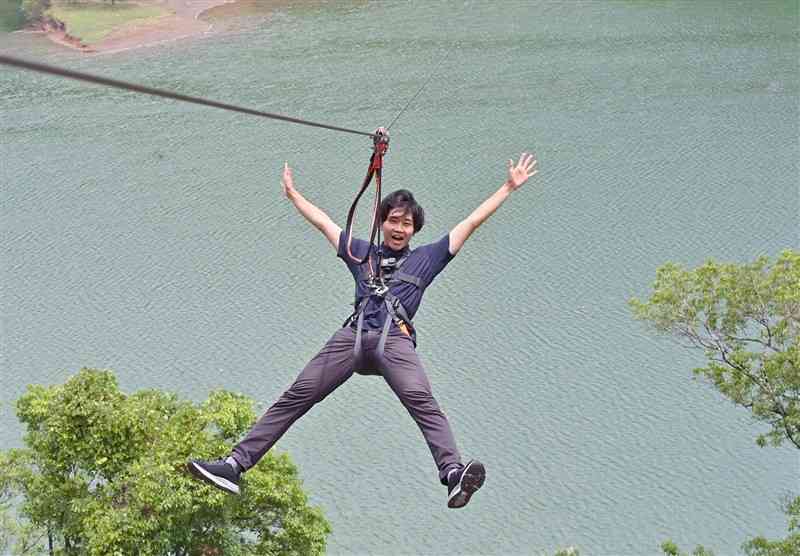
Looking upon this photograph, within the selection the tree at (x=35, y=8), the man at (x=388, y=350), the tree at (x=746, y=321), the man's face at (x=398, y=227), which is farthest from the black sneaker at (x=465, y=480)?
the tree at (x=35, y=8)

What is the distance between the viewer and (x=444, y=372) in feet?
49.0

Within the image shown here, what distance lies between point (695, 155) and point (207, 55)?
13.7 m

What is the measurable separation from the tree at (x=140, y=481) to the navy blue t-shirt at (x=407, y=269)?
5460 millimetres

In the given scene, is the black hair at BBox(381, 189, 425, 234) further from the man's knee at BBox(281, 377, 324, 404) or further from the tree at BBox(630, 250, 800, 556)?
the tree at BBox(630, 250, 800, 556)

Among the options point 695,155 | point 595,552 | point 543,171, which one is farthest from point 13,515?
point 695,155

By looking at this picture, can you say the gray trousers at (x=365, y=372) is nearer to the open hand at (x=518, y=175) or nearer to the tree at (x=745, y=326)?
the open hand at (x=518, y=175)

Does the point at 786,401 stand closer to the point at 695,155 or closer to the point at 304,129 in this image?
the point at 695,155

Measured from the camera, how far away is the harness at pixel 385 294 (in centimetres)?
391

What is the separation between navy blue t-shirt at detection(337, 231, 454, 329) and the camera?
3963 millimetres

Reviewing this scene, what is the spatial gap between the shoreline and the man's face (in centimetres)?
2716

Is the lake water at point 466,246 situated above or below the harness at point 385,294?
below

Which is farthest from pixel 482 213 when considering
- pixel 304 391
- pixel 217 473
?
pixel 217 473

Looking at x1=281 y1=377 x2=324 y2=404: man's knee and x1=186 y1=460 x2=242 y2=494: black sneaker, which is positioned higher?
x1=281 y1=377 x2=324 y2=404: man's knee

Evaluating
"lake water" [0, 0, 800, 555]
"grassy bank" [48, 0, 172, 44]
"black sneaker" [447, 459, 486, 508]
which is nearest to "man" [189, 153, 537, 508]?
"black sneaker" [447, 459, 486, 508]
